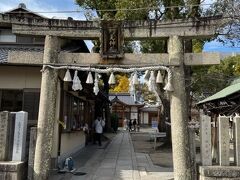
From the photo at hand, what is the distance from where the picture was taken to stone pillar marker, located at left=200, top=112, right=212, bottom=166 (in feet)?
31.5

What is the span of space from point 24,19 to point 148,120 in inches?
2481

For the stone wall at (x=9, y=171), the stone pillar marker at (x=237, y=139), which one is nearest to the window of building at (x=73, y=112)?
the stone wall at (x=9, y=171)

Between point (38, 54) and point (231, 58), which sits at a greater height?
point (231, 58)

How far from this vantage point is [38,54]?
35.0ft

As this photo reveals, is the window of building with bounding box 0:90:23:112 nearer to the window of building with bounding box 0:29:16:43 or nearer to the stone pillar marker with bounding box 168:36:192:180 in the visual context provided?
the window of building with bounding box 0:29:16:43

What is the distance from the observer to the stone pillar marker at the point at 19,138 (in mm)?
9961

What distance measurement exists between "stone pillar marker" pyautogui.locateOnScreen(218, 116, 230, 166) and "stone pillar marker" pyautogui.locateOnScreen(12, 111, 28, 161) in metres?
5.77

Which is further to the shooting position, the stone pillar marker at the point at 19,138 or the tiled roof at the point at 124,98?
the tiled roof at the point at 124,98

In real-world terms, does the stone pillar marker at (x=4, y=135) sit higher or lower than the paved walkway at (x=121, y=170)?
higher

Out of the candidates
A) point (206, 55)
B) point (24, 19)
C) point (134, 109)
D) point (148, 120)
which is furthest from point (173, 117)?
point (148, 120)

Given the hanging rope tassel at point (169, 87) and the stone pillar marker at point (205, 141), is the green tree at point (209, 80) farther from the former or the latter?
the stone pillar marker at point (205, 141)

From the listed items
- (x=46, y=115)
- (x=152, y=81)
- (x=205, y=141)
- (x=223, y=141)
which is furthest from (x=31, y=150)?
(x=223, y=141)

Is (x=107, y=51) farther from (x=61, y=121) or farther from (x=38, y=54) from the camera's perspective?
(x=61, y=121)

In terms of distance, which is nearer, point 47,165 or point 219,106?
point 47,165
